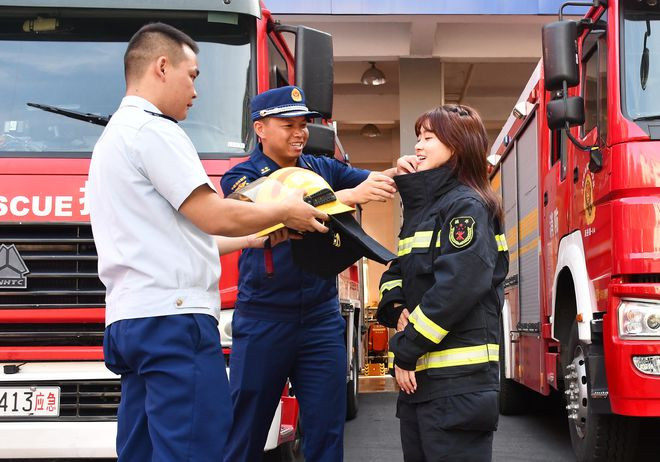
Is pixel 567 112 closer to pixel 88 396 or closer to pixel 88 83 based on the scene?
pixel 88 83

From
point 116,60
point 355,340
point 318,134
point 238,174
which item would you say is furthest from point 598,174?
point 355,340

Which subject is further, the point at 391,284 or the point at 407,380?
the point at 391,284

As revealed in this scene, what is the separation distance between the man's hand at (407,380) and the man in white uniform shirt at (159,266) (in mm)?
616

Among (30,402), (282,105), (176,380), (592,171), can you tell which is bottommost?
(30,402)

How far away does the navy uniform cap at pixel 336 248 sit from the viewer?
3.08 m

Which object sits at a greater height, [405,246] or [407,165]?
[407,165]

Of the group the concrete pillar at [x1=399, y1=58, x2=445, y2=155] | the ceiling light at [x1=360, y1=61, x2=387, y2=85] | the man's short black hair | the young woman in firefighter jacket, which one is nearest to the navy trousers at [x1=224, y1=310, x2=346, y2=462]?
the young woman in firefighter jacket

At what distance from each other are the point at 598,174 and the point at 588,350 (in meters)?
0.99

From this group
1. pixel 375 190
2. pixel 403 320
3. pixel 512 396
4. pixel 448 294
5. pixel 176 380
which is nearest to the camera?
pixel 176 380

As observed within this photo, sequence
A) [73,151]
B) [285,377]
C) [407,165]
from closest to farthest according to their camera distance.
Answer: [407,165] → [285,377] → [73,151]

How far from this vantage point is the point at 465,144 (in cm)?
308

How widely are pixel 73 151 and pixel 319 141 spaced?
1.32 meters

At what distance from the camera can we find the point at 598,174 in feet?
16.2

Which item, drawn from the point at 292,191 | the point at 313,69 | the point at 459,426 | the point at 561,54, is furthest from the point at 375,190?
the point at 561,54
